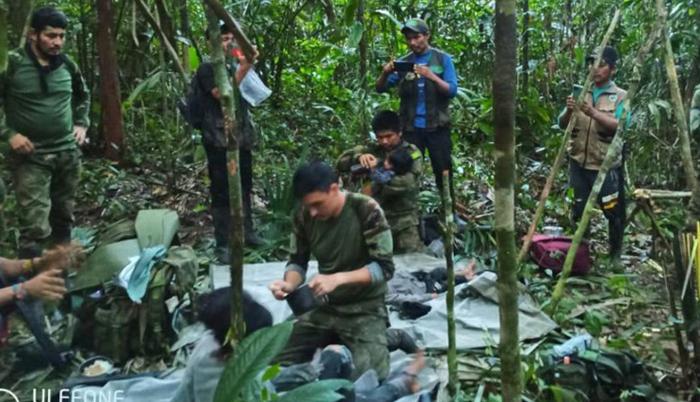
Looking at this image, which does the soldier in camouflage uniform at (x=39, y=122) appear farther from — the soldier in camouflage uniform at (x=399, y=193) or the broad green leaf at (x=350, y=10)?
the soldier in camouflage uniform at (x=399, y=193)

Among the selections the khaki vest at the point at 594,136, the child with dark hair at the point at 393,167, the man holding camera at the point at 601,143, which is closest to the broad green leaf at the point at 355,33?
the child with dark hair at the point at 393,167

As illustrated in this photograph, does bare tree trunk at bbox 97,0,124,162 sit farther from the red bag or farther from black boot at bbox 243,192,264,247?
the red bag

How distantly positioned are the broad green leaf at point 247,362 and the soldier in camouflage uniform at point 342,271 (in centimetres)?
100

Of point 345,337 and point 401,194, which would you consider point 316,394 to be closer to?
point 345,337

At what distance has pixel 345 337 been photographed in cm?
361

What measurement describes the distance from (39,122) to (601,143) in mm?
3880

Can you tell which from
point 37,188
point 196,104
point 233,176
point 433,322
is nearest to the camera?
point 233,176

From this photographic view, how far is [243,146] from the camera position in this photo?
5273 mm

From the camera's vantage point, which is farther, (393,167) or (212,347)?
(393,167)

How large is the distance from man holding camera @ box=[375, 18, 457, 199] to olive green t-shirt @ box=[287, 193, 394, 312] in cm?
234

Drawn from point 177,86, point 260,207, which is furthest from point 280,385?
point 177,86

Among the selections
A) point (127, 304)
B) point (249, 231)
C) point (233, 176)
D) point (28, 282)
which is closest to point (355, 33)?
point (249, 231)

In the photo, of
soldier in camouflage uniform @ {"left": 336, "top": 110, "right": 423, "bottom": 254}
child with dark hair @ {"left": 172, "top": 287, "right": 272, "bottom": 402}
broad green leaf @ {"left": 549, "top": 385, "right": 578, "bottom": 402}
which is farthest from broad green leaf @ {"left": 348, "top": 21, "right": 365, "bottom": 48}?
child with dark hair @ {"left": 172, "top": 287, "right": 272, "bottom": 402}

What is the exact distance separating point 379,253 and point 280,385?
2.59ft
